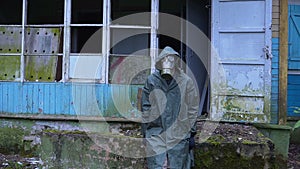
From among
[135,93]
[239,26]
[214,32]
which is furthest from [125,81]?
[239,26]

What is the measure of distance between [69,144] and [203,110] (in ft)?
10.3

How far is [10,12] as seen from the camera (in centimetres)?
736

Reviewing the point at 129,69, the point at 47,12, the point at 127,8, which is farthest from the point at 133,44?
the point at 47,12

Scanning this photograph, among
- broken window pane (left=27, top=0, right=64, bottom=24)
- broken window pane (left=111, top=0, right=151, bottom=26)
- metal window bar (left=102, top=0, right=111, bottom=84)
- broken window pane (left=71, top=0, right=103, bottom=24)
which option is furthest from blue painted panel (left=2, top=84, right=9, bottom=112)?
broken window pane (left=111, top=0, right=151, bottom=26)

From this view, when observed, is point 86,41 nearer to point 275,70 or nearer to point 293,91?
point 275,70

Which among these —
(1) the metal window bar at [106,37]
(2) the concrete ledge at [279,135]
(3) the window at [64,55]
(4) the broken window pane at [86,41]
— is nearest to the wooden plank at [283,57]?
(2) the concrete ledge at [279,135]

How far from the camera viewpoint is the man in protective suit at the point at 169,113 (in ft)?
12.9

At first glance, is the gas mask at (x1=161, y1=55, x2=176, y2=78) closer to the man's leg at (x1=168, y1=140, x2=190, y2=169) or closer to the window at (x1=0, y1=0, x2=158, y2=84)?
the man's leg at (x1=168, y1=140, x2=190, y2=169)

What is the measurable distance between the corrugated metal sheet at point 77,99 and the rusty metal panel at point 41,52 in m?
0.17

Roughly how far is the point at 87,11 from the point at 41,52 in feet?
6.48

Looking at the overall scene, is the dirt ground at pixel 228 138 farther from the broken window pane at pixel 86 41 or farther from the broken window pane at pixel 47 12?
the broken window pane at pixel 47 12

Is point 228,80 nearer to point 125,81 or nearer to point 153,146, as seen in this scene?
point 125,81

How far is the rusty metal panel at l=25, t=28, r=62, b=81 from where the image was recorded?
5.94 meters

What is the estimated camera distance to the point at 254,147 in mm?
4320
